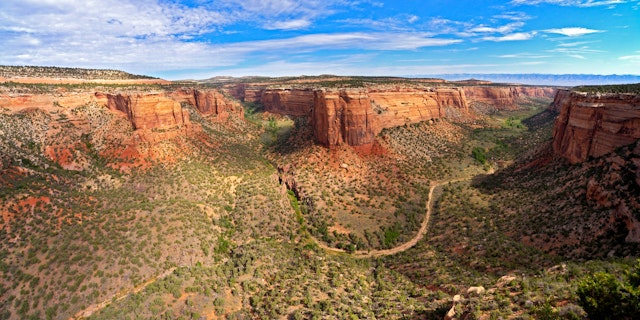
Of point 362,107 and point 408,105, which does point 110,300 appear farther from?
point 408,105

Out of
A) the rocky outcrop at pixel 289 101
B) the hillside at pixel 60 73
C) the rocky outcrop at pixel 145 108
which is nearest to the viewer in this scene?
the rocky outcrop at pixel 145 108

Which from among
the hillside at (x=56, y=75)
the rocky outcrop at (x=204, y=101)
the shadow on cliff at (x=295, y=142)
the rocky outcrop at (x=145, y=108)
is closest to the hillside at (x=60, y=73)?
the hillside at (x=56, y=75)

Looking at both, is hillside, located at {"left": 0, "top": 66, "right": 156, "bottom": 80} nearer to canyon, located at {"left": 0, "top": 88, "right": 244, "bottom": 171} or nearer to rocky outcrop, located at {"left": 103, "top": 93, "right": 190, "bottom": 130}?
canyon, located at {"left": 0, "top": 88, "right": 244, "bottom": 171}

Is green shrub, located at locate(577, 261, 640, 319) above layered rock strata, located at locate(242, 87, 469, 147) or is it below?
below

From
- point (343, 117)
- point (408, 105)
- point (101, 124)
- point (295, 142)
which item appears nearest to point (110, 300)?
point (101, 124)

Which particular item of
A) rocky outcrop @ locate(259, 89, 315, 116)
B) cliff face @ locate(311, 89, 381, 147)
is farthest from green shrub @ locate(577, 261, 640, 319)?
rocky outcrop @ locate(259, 89, 315, 116)

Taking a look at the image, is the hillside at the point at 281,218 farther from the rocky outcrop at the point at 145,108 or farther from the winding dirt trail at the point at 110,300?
the rocky outcrop at the point at 145,108
